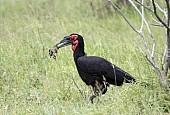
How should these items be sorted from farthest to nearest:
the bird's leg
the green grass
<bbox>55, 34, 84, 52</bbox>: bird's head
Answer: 1. <bbox>55, 34, 84, 52</bbox>: bird's head
2. the bird's leg
3. the green grass

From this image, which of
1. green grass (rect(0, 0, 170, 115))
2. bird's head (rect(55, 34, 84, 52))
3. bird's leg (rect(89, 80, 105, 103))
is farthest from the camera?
bird's head (rect(55, 34, 84, 52))

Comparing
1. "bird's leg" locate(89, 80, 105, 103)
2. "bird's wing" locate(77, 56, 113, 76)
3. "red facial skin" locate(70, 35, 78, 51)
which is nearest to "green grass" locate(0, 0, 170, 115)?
"bird's leg" locate(89, 80, 105, 103)

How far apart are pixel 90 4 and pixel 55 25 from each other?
1.83 meters

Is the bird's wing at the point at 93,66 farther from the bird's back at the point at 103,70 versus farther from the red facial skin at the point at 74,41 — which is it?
the red facial skin at the point at 74,41

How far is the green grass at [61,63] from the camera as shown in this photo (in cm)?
562

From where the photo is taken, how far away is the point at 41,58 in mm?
7805

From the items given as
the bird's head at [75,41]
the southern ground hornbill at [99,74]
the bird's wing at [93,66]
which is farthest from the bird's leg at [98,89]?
the bird's head at [75,41]

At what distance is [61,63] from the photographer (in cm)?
764

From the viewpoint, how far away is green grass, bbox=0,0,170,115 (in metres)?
5.62

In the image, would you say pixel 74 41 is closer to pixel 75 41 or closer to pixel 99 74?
pixel 75 41

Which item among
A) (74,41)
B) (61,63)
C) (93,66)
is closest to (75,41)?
(74,41)

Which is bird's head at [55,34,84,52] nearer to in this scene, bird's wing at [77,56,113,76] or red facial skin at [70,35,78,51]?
red facial skin at [70,35,78,51]

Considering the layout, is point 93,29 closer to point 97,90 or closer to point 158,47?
point 158,47

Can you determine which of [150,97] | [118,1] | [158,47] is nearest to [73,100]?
[150,97]
